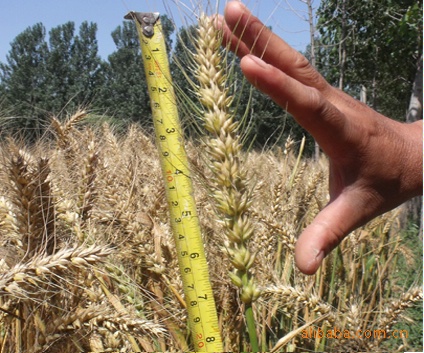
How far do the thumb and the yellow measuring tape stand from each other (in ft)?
1.45

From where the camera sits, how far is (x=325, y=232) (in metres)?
1.29

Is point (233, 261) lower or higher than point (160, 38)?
lower

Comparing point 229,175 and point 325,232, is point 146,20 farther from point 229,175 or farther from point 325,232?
point 325,232

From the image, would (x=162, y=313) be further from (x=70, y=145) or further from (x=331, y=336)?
(x=70, y=145)

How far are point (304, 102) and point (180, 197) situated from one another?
0.71m

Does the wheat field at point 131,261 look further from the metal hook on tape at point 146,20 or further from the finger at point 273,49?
the metal hook on tape at point 146,20

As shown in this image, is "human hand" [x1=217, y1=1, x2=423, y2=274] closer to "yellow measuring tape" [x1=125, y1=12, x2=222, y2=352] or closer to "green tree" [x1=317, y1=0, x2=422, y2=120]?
"yellow measuring tape" [x1=125, y1=12, x2=222, y2=352]

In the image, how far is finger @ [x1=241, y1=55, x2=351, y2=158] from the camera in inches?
42.3

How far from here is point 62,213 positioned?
1.85m

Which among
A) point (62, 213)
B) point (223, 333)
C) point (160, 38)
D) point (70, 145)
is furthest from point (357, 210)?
point (70, 145)

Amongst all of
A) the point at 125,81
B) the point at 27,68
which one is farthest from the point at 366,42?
the point at 27,68

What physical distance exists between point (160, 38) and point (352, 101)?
2.55ft

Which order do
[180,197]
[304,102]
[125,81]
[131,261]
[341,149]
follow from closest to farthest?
[304,102] < [341,149] < [180,197] < [131,261] < [125,81]

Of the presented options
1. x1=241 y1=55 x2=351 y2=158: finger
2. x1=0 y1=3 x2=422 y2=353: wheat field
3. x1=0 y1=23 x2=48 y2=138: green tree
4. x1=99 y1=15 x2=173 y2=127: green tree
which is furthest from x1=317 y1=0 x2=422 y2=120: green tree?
x1=0 y1=23 x2=48 y2=138: green tree
